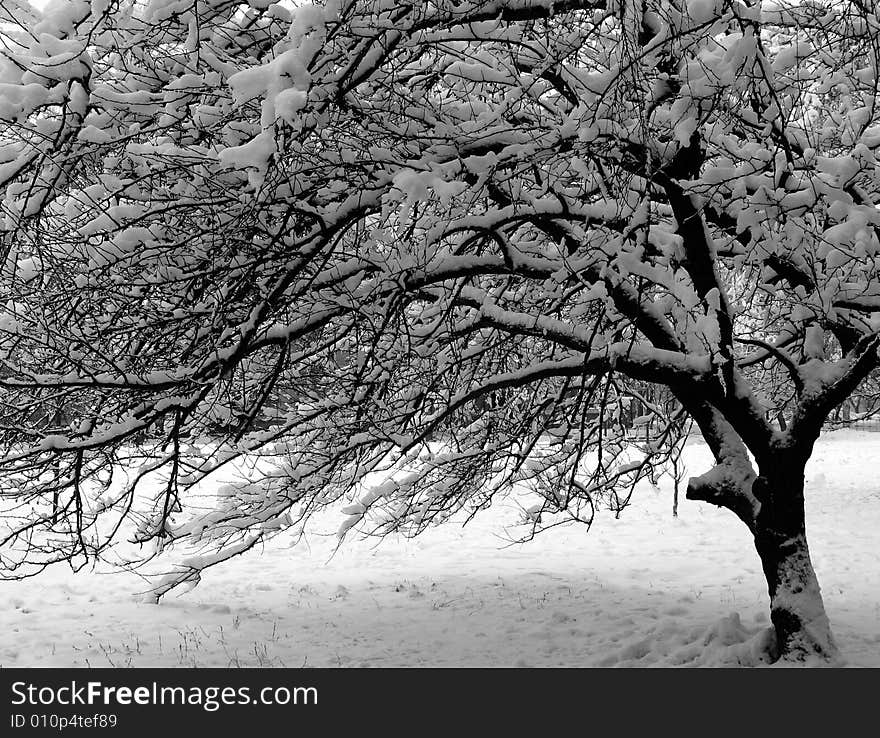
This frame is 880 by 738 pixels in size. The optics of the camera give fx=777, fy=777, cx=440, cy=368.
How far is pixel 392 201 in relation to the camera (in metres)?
3.90

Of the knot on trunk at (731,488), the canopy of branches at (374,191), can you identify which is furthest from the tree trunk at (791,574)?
the canopy of branches at (374,191)

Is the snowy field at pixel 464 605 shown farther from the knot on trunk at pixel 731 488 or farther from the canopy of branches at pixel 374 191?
the canopy of branches at pixel 374 191

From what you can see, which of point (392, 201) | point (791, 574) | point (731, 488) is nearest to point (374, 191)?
point (392, 201)

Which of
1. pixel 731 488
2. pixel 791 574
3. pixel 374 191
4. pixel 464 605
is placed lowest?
pixel 791 574

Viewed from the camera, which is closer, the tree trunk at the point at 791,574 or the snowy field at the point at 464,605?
the tree trunk at the point at 791,574

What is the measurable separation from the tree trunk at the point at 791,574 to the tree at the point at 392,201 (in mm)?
18

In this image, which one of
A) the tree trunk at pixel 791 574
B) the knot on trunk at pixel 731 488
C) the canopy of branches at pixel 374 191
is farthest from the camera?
the knot on trunk at pixel 731 488

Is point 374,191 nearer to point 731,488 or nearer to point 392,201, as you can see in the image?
point 392,201

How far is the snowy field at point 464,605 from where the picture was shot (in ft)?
21.9

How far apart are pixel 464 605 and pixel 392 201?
5.84 m

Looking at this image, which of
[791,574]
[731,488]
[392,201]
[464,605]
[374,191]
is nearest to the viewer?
[392,201]

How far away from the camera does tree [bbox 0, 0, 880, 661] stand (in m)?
3.50
